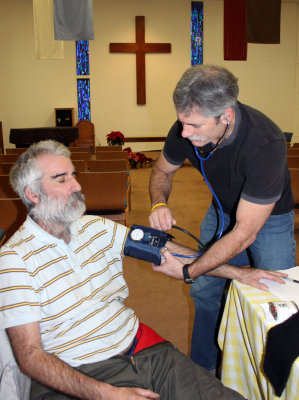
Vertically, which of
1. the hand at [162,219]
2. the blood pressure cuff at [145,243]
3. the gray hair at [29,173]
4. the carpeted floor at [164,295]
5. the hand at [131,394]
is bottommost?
the carpeted floor at [164,295]

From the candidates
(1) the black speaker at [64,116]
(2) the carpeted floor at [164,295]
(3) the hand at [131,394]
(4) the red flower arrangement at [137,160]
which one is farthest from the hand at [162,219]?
(1) the black speaker at [64,116]

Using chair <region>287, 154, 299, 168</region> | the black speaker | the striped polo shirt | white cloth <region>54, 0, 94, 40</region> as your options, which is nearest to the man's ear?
the striped polo shirt

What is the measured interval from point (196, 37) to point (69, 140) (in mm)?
5085

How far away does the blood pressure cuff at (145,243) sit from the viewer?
167 cm

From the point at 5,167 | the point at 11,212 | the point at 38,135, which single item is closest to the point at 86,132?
the point at 38,135

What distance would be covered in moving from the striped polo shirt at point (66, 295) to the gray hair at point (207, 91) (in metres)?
0.66

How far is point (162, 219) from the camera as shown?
6.07 feet

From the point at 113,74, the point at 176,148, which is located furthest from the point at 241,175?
the point at 113,74

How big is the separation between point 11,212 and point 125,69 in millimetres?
9876

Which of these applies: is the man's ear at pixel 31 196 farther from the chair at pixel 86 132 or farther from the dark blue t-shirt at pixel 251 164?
the chair at pixel 86 132

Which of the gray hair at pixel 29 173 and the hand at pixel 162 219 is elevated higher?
the gray hair at pixel 29 173

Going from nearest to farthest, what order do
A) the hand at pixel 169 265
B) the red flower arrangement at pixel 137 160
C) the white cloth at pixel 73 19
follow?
the hand at pixel 169 265, the white cloth at pixel 73 19, the red flower arrangement at pixel 137 160

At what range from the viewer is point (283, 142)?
1.65 m

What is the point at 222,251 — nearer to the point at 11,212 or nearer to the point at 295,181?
the point at 11,212
